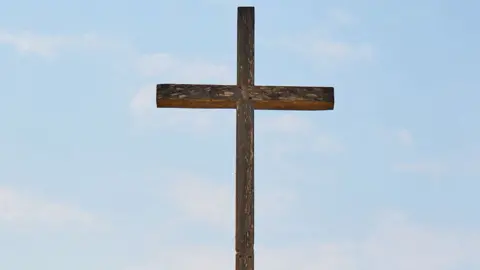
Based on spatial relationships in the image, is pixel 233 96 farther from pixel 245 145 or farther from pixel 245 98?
pixel 245 145

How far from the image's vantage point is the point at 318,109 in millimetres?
8461

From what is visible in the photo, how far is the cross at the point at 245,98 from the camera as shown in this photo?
7.87 m

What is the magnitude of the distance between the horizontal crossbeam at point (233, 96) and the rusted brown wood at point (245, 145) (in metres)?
0.09

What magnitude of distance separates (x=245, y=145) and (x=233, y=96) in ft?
1.67

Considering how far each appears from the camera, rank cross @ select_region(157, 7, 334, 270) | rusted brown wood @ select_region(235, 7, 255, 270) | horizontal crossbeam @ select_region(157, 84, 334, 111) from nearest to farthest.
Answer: rusted brown wood @ select_region(235, 7, 255, 270), cross @ select_region(157, 7, 334, 270), horizontal crossbeam @ select_region(157, 84, 334, 111)

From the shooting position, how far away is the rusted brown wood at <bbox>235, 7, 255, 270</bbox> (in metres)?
7.65

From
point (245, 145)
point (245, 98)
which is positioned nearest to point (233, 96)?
point (245, 98)

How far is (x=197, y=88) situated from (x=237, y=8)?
89cm

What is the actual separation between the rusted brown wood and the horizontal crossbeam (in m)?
0.09

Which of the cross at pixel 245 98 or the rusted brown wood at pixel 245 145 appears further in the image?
the cross at pixel 245 98

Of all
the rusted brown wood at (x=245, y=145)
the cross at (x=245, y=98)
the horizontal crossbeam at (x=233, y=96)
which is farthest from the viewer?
the horizontal crossbeam at (x=233, y=96)

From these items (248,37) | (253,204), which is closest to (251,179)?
(253,204)

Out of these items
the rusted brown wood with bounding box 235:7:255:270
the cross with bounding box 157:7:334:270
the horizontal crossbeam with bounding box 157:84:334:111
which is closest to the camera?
the rusted brown wood with bounding box 235:7:255:270

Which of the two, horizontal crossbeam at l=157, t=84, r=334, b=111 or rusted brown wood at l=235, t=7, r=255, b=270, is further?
horizontal crossbeam at l=157, t=84, r=334, b=111
